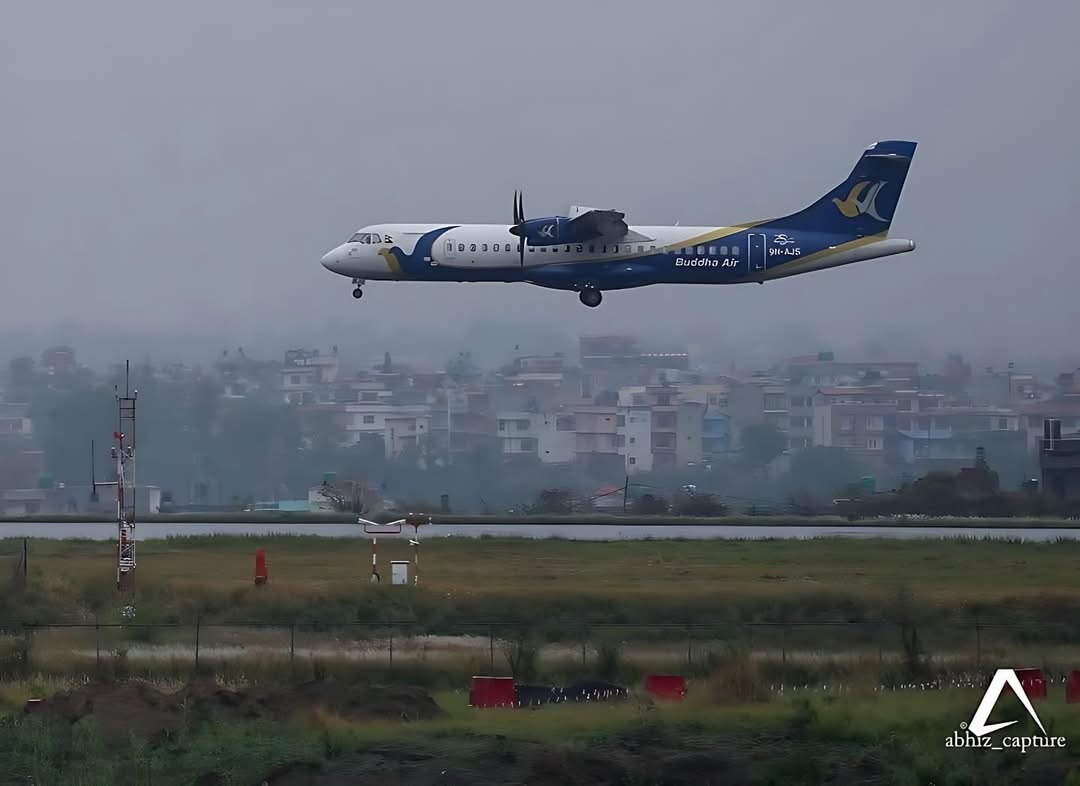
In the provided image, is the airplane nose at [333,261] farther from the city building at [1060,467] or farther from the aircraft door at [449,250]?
the city building at [1060,467]

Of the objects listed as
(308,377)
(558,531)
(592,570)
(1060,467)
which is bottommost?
(592,570)

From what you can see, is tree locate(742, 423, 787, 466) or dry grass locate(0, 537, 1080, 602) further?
tree locate(742, 423, 787, 466)

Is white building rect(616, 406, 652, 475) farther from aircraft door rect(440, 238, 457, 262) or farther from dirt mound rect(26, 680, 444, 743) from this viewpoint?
dirt mound rect(26, 680, 444, 743)

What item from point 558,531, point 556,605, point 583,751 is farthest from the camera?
point 558,531

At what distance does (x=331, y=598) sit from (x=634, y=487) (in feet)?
77.4

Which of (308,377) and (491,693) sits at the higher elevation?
(308,377)

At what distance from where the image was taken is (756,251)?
47562 millimetres

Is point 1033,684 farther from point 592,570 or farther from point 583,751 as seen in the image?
point 592,570

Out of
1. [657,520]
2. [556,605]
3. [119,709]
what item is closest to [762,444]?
[657,520]

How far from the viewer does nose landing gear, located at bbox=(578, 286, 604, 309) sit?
48.1 meters

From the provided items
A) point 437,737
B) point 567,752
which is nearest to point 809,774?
point 567,752

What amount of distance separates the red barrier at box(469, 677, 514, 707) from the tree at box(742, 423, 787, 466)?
33.1m

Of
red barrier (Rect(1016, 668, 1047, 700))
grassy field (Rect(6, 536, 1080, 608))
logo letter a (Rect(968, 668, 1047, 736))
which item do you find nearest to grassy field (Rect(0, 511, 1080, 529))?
grassy field (Rect(6, 536, 1080, 608))

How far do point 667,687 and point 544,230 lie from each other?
24247 millimetres
